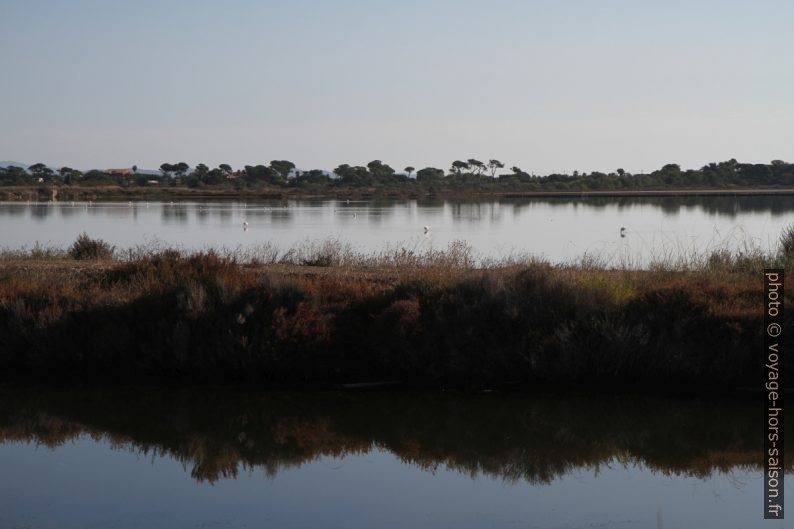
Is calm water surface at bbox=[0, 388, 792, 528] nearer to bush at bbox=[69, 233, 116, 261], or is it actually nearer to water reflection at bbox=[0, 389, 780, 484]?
water reflection at bbox=[0, 389, 780, 484]

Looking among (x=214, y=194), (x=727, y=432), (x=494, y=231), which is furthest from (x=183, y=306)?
(x=214, y=194)

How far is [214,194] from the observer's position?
3255 inches

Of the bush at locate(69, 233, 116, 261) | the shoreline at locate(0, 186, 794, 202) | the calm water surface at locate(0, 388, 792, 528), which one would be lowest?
the calm water surface at locate(0, 388, 792, 528)

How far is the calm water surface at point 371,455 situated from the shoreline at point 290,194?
65909mm

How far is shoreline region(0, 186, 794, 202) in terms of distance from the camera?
2990 inches

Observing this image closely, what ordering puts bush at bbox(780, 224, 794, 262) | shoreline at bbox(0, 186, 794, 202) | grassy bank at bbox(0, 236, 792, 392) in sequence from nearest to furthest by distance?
1. grassy bank at bbox(0, 236, 792, 392)
2. bush at bbox(780, 224, 794, 262)
3. shoreline at bbox(0, 186, 794, 202)

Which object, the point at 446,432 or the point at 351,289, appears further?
the point at 351,289

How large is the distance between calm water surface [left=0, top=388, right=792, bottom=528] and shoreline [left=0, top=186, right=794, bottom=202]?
216 ft

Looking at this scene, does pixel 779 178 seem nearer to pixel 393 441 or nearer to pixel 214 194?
pixel 214 194

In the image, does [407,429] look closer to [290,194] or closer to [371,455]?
[371,455]

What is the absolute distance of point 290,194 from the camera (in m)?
84.2

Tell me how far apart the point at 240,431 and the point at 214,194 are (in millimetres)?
74469

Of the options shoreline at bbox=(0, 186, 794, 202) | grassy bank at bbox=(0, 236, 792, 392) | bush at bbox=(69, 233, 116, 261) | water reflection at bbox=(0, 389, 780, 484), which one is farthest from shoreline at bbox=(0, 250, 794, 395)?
shoreline at bbox=(0, 186, 794, 202)

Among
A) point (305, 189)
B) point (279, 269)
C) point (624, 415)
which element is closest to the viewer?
point (624, 415)
